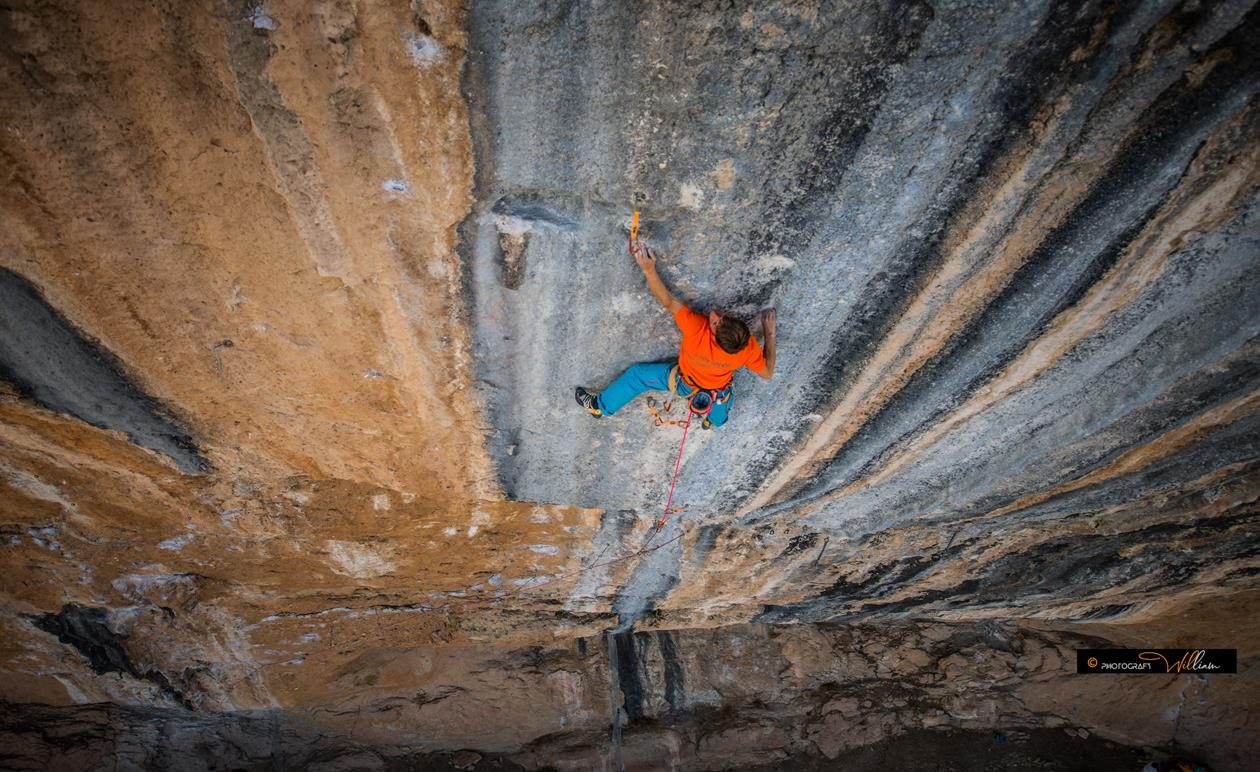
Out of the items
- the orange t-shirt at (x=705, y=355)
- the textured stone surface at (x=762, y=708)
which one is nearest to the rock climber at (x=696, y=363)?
the orange t-shirt at (x=705, y=355)

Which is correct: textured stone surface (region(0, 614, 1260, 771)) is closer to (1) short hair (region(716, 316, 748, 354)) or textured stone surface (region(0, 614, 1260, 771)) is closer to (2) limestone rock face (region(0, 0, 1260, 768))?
(2) limestone rock face (region(0, 0, 1260, 768))

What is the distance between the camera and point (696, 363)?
7.86 feet

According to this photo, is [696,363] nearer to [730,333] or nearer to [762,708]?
[730,333]

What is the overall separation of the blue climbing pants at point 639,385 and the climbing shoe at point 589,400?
0.02m

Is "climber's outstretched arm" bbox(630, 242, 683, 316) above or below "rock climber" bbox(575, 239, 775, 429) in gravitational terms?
above

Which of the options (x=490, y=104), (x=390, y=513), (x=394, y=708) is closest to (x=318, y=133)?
(x=490, y=104)

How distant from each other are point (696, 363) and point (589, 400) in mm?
505

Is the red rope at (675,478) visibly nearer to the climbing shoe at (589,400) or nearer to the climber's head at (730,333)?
the climbing shoe at (589,400)

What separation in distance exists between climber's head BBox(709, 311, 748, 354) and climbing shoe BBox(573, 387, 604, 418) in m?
0.61

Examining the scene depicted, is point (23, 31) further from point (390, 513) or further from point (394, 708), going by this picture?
point (394, 708)

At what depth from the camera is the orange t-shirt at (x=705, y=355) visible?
2318 mm

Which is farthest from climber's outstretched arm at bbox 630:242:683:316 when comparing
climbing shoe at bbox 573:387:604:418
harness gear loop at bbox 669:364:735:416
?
climbing shoe at bbox 573:387:604:418

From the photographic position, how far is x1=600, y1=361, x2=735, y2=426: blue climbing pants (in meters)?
2.58

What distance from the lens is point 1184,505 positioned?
3.43 m
